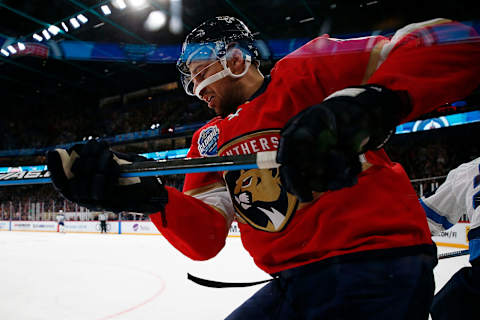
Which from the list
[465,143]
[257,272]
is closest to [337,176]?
[257,272]

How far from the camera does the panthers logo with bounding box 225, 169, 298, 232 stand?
0.72 metres

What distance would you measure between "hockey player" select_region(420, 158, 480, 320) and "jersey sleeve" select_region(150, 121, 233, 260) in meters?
0.79

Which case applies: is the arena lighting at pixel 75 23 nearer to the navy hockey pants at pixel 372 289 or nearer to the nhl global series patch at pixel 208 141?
the nhl global series patch at pixel 208 141

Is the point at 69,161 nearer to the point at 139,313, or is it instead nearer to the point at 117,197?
the point at 117,197

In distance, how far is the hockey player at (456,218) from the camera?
1073mm

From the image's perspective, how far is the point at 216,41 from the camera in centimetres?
95

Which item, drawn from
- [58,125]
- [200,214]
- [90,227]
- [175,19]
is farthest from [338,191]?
[58,125]

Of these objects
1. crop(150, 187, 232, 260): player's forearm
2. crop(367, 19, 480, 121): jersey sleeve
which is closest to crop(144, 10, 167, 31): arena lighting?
crop(150, 187, 232, 260): player's forearm

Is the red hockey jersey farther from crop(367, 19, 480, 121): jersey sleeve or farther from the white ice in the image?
the white ice

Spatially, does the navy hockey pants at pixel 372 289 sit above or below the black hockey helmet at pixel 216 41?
below

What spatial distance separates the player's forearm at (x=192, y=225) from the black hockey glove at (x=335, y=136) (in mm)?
439

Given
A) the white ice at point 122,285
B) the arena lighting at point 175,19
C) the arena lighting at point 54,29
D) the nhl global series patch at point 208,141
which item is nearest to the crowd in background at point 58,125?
the white ice at point 122,285

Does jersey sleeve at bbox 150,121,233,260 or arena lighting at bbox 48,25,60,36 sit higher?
arena lighting at bbox 48,25,60,36

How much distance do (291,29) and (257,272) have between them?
3.28 meters
